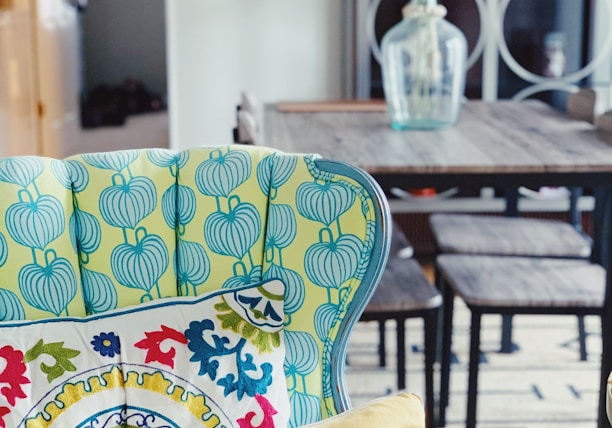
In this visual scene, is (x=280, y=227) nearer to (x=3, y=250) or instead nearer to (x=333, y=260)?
(x=333, y=260)

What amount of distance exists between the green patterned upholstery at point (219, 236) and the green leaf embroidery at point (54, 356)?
7 centimetres

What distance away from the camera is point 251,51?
4.28 meters

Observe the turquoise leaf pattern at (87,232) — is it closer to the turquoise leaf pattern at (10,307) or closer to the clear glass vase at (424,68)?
the turquoise leaf pattern at (10,307)

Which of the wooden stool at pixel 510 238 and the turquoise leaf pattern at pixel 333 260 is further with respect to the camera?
the wooden stool at pixel 510 238

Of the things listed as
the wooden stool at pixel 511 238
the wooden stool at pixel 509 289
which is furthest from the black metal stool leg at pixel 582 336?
the wooden stool at pixel 509 289

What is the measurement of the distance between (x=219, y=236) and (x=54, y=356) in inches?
11.7

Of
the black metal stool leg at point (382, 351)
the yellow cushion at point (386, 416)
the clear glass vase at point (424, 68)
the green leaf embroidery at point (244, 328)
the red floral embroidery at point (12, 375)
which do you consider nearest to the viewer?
the yellow cushion at point (386, 416)

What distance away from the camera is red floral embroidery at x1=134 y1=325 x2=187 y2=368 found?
137 cm

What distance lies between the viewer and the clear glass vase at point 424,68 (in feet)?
8.79

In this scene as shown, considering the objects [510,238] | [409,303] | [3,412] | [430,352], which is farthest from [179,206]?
[510,238]

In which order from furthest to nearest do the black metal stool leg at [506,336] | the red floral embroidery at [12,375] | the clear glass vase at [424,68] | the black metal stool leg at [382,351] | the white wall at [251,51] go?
the white wall at [251,51]
the black metal stool leg at [506,336]
the black metal stool leg at [382,351]
the clear glass vase at [424,68]
the red floral embroidery at [12,375]

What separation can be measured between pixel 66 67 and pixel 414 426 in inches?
143

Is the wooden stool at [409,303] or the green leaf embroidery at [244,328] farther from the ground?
the green leaf embroidery at [244,328]

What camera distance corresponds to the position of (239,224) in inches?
57.7
